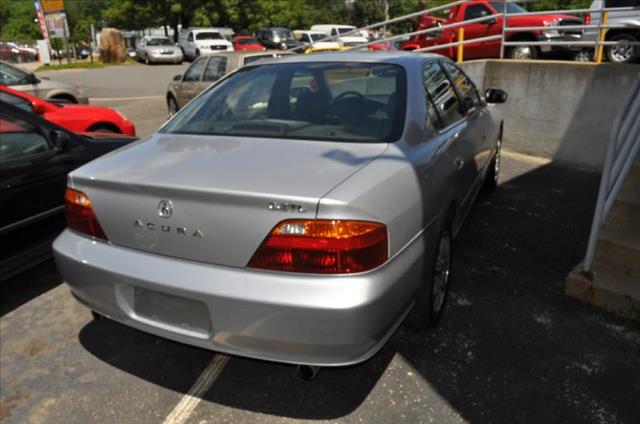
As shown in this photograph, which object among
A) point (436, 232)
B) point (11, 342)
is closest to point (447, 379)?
point (436, 232)

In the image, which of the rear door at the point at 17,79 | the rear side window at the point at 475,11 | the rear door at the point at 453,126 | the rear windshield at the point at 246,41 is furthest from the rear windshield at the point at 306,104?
the rear windshield at the point at 246,41

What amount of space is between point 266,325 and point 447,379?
1.15m

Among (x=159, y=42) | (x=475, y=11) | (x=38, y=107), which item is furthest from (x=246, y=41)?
(x=38, y=107)

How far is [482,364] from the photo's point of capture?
9.16 ft

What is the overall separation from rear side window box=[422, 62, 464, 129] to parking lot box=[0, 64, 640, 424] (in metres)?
1.19

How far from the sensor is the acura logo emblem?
2.20 metres

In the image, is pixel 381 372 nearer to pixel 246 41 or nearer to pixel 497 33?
pixel 497 33

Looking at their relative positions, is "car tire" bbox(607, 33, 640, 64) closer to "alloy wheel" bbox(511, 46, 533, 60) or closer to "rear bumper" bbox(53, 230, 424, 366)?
"alloy wheel" bbox(511, 46, 533, 60)

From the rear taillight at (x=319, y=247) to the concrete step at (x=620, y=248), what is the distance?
7.47 feet

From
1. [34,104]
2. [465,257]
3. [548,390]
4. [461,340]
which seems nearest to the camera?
[548,390]

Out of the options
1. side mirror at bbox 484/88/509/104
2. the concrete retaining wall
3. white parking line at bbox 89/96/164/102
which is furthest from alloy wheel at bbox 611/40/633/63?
white parking line at bbox 89/96/164/102

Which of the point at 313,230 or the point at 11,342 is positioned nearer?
the point at 313,230

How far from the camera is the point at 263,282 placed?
2.07 meters

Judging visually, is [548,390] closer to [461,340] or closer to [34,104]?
[461,340]
